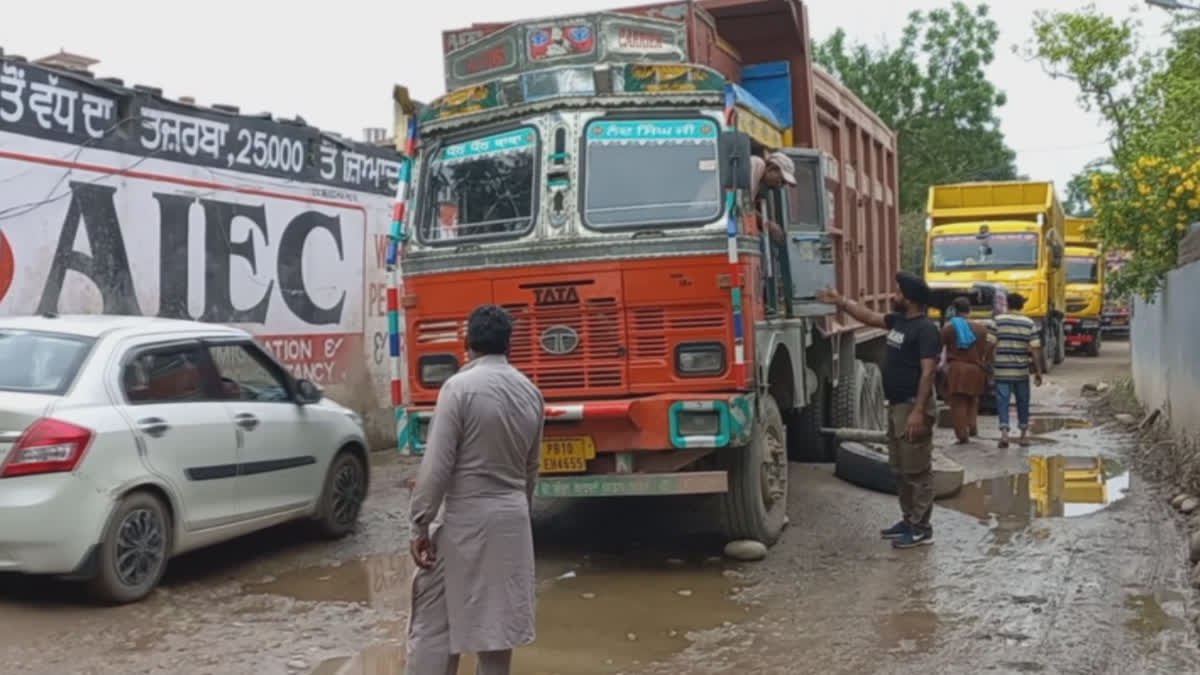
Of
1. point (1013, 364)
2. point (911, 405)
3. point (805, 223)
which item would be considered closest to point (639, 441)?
point (911, 405)

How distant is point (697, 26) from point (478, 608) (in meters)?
4.82

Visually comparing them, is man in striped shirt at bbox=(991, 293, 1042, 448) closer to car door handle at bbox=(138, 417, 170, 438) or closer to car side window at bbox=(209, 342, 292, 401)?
car side window at bbox=(209, 342, 292, 401)

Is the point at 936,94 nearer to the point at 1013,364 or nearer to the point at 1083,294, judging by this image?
the point at 1083,294

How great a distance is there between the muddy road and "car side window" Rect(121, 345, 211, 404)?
1.10m

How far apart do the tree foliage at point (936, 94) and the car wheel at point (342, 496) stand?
34562mm

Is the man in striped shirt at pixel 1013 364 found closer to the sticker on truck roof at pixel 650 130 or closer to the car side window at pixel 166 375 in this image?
the sticker on truck roof at pixel 650 130

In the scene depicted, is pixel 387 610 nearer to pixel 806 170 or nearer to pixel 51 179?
pixel 806 170

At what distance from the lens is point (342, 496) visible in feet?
25.7

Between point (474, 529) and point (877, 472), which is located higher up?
point (474, 529)

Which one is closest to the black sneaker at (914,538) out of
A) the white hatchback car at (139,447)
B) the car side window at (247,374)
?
the white hatchback car at (139,447)

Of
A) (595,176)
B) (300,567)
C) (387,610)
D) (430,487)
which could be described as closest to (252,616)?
(387,610)

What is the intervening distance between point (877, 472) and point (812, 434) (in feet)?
3.54

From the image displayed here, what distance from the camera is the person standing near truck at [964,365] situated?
1150 centimetres

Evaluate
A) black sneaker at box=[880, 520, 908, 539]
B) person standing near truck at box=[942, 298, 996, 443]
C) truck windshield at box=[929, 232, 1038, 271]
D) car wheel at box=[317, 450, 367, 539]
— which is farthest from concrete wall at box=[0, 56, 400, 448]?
truck windshield at box=[929, 232, 1038, 271]
